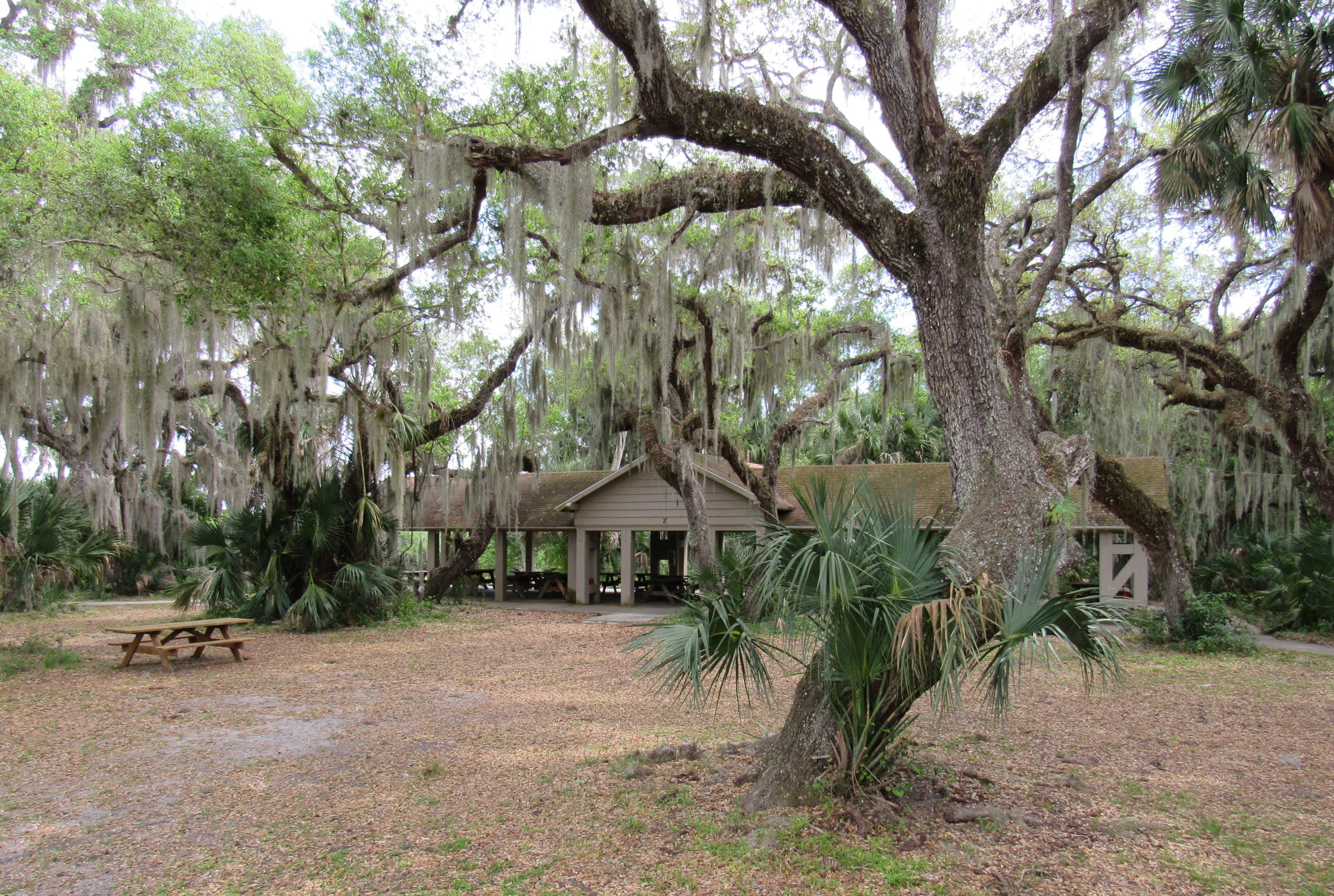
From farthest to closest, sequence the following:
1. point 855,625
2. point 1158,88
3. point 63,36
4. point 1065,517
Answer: point 63,36
point 1158,88
point 1065,517
point 855,625

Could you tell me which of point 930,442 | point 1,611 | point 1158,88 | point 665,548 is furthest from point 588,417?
point 1158,88

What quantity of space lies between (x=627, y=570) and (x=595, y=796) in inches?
541

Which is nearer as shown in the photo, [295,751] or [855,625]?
[855,625]

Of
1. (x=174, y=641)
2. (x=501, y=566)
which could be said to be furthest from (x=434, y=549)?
(x=174, y=641)

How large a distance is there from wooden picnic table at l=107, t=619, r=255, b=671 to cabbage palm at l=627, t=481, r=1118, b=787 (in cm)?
782

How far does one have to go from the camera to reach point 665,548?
23.4 meters

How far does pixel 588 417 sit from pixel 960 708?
21.8 m

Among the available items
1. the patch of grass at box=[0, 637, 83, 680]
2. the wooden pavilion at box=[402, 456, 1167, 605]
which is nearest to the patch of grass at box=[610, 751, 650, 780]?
the patch of grass at box=[0, 637, 83, 680]

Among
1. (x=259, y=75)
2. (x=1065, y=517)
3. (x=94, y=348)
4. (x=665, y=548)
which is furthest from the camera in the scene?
(x=665, y=548)

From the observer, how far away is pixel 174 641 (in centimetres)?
1108

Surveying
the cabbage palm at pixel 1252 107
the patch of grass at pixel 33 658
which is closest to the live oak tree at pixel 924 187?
the cabbage palm at pixel 1252 107

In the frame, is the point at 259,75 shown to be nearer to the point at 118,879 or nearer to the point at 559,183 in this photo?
the point at 559,183

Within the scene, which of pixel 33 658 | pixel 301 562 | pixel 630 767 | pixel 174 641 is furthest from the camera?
pixel 301 562

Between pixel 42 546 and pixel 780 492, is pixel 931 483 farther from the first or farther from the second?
pixel 42 546
